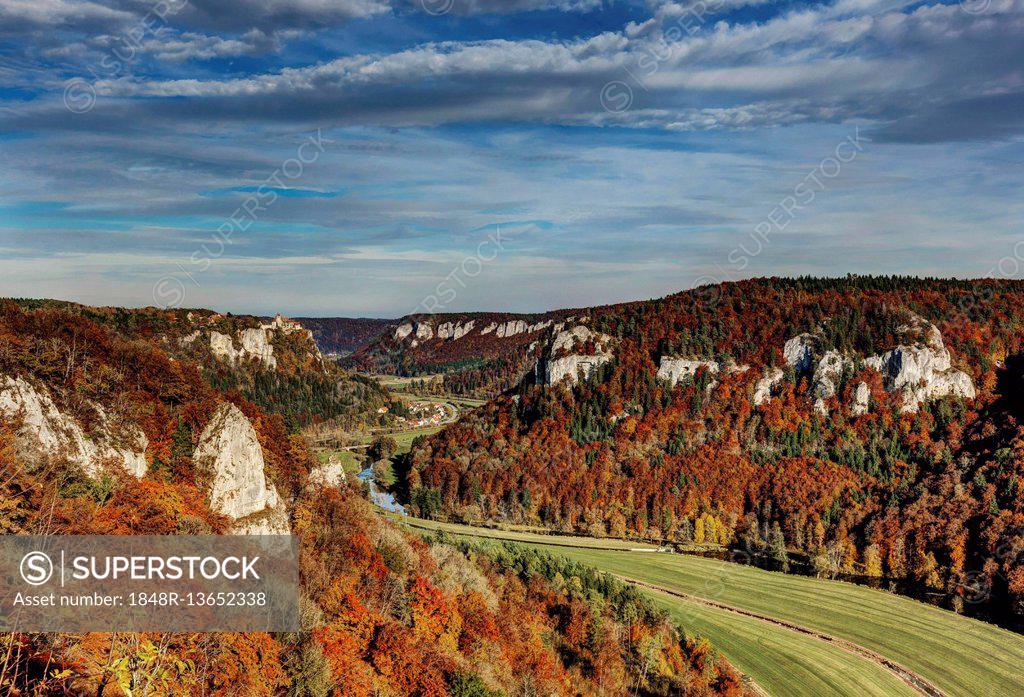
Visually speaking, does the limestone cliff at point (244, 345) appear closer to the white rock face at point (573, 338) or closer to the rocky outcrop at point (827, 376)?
the white rock face at point (573, 338)

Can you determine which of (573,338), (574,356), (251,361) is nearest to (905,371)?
(574,356)

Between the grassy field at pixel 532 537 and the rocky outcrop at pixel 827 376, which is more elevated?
the rocky outcrop at pixel 827 376

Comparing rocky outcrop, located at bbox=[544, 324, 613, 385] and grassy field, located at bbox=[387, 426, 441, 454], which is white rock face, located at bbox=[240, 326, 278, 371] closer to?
grassy field, located at bbox=[387, 426, 441, 454]

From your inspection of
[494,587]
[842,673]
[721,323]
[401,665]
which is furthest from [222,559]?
[721,323]

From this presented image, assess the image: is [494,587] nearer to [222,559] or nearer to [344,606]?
[344,606]

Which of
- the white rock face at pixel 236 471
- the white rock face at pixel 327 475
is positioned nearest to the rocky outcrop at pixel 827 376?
the white rock face at pixel 327 475

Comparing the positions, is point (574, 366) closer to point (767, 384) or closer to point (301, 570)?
point (767, 384)
